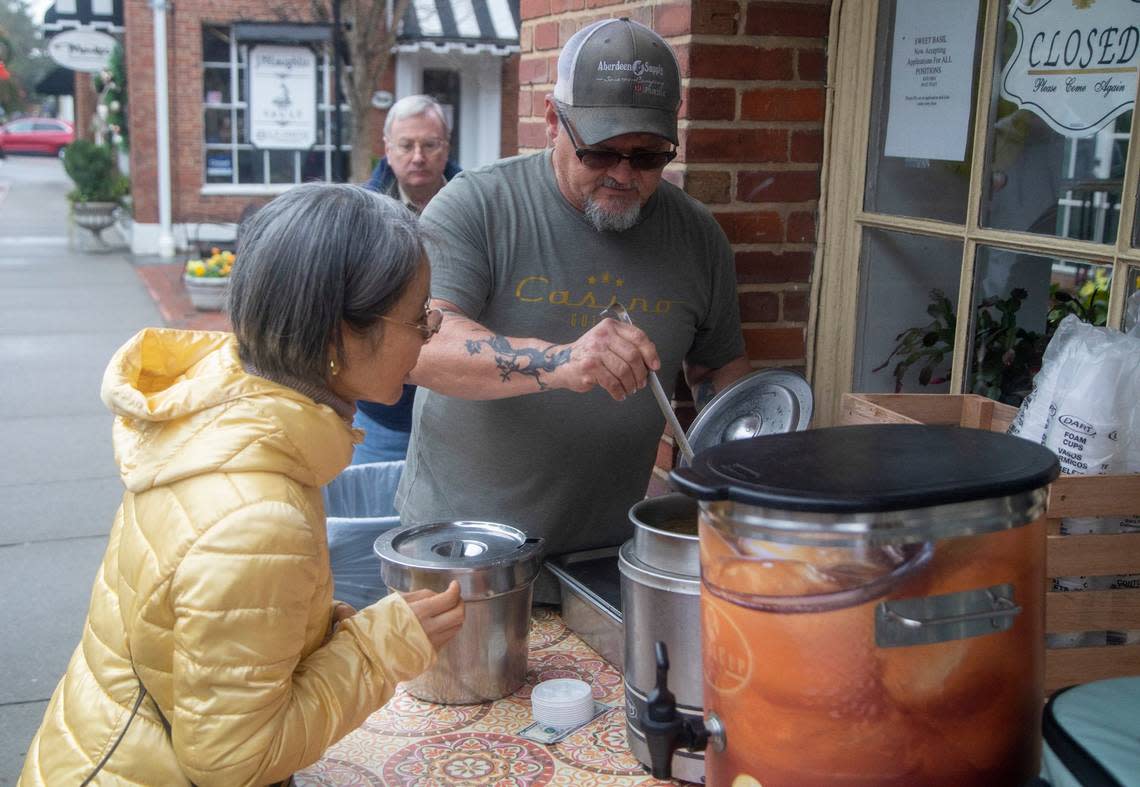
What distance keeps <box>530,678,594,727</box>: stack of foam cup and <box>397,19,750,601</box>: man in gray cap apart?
45 centimetres

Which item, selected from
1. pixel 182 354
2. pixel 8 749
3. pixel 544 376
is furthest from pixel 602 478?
pixel 8 749

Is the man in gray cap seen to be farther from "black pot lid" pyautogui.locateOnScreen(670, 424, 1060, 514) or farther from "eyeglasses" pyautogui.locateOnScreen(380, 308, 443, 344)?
"black pot lid" pyautogui.locateOnScreen(670, 424, 1060, 514)

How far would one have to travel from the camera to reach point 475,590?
72.9 inches

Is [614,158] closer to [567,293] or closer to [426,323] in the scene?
[567,293]

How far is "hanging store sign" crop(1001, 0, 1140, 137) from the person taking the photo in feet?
6.38

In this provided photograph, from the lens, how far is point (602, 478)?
95.7 inches

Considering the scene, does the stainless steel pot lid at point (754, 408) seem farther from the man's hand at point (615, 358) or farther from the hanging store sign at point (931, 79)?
the hanging store sign at point (931, 79)

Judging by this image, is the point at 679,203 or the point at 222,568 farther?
the point at 679,203

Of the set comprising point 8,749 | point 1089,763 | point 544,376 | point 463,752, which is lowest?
point 8,749

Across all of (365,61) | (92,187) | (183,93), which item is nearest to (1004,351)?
(365,61)

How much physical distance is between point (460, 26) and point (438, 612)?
50.0ft

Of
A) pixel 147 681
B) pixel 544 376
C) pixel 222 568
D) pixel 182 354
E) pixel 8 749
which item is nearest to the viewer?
pixel 222 568

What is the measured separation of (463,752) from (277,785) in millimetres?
361

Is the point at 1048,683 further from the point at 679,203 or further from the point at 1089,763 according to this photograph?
the point at 679,203
